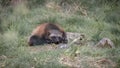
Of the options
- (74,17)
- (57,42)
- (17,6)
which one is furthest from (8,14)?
(57,42)

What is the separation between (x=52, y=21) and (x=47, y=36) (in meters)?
2.18

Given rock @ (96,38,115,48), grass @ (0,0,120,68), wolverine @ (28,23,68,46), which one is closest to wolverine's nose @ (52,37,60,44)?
wolverine @ (28,23,68,46)

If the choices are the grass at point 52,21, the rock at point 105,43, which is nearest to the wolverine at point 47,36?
the grass at point 52,21

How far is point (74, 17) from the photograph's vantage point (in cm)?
1179

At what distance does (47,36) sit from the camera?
9039 mm

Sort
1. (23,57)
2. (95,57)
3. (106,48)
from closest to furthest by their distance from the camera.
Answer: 1. (23,57)
2. (95,57)
3. (106,48)

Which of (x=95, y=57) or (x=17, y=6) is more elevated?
(x=17, y=6)

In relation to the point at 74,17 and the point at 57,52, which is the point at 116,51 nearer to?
the point at 57,52

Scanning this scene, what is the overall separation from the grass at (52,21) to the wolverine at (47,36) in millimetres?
261

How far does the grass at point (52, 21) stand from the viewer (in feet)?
22.0

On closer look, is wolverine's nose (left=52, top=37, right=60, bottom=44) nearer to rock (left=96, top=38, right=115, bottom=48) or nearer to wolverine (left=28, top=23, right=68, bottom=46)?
wolverine (left=28, top=23, right=68, bottom=46)

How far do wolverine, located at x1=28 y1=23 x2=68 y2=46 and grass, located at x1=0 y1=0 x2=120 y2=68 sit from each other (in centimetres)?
26

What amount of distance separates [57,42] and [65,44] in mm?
393

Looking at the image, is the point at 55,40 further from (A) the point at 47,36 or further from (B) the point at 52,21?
(B) the point at 52,21
